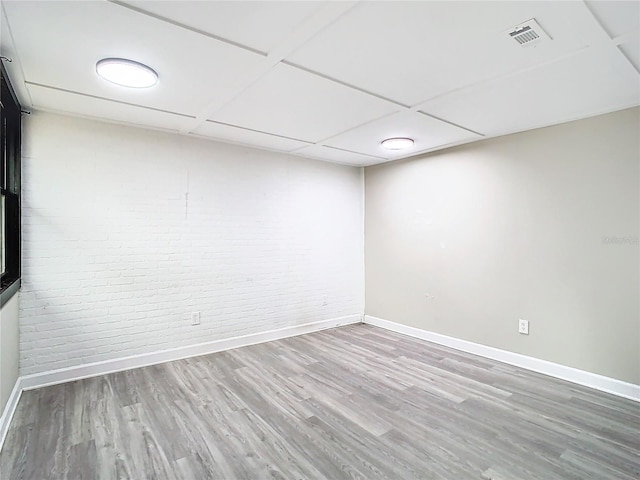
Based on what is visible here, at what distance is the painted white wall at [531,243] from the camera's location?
2871 mm

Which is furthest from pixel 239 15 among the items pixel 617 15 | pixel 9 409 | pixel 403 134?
Result: pixel 9 409

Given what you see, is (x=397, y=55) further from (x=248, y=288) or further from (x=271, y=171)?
→ (x=248, y=288)

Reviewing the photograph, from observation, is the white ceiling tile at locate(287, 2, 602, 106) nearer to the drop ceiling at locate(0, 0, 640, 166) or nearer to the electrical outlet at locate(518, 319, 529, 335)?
the drop ceiling at locate(0, 0, 640, 166)

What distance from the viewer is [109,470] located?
75.8 inches

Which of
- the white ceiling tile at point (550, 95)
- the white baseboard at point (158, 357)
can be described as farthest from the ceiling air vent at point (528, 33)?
the white baseboard at point (158, 357)

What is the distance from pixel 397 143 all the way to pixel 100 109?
9.30ft

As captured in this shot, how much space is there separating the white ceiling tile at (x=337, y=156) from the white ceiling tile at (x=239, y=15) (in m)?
2.31

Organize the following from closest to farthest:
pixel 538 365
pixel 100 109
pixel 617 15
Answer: pixel 617 15
pixel 100 109
pixel 538 365

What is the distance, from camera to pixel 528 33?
5.78ft

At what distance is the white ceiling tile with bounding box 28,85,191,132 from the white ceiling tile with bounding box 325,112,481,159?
165cm

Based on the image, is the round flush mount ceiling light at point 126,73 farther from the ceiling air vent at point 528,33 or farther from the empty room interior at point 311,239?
the ceiling air vent at point 528,33

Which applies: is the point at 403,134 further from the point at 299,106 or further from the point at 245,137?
the point at 245,137

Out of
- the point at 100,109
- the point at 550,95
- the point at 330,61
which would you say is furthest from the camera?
the point at 100,109

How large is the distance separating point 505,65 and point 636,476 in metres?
2.46
